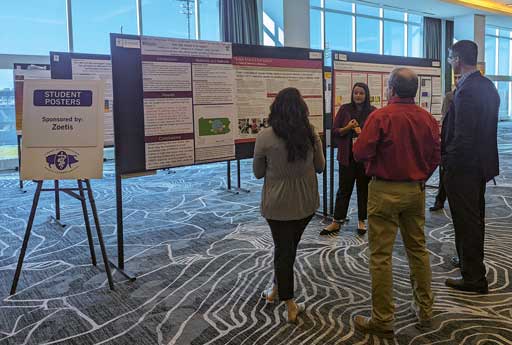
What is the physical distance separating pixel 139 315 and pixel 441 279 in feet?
6.78

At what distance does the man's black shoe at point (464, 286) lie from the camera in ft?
9.78

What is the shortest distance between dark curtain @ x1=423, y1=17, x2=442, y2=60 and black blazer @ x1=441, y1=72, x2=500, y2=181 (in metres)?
14.0

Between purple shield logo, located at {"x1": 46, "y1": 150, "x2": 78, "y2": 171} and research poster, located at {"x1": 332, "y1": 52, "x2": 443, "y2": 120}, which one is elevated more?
research poster, located at {"x1": 332, "y1": 52, "x2": 443, "y2": 120}

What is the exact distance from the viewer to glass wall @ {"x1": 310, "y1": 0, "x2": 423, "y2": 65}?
13.0 m

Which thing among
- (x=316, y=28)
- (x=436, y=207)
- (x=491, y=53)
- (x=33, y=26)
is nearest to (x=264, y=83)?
(x=436, y=207)

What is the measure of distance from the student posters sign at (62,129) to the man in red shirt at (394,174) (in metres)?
1.85

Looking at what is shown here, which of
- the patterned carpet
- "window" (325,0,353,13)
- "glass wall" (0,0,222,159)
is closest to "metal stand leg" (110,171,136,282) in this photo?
the patterned carpet

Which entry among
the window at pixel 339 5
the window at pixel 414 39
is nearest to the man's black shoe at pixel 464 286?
the window at pixel 339 5

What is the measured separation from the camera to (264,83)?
14.1 feet

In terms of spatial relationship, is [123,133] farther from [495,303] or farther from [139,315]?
[495,303]

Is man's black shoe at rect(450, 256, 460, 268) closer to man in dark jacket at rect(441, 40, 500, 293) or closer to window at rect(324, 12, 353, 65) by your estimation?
man in dark jacket at rect(441, 40, 500, 293)

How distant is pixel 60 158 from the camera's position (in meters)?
3.15

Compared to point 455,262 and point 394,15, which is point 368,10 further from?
point 455,262

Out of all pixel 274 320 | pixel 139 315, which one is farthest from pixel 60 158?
pixel 274 320
